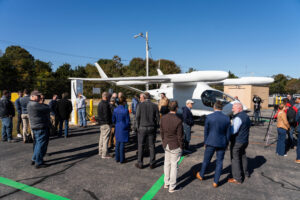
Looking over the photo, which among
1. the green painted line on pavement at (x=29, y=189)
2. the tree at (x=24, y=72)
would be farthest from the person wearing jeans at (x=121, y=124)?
the tree at (x=24, y=72)

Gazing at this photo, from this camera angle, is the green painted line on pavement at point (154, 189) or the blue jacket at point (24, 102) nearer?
the green painted line on pavement at point (154, 189)

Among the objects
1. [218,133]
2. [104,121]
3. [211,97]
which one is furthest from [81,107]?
[218,133]

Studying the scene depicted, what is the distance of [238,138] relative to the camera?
3.64 m

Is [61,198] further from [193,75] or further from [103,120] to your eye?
[193,75]

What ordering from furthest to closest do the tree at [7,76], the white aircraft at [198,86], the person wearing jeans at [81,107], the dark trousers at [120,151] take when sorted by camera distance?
the tree at [7,76]
the person wearing jeans at [81,107]
the white aircraft at [198,86]
the dark trousers at [120,151]

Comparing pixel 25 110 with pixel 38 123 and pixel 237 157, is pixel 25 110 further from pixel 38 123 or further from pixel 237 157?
pixel 237 157

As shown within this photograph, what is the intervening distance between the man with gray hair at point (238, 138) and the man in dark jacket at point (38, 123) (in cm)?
455

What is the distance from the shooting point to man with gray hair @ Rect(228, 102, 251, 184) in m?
3.58

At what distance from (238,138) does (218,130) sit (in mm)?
644

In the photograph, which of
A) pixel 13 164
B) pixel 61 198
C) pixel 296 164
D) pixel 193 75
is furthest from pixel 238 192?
pixel 193 75

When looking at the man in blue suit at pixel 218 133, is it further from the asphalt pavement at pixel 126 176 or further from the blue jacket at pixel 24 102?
the blue jacket at pixel 24 102

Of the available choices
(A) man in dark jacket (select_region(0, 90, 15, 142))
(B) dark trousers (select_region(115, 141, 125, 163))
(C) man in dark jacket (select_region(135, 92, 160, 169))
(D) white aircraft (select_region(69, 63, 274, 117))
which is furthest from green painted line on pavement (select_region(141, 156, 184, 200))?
(A) man in dark jacket (select_region(0, 90, 15, 142))

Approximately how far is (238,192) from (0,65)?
112 feet

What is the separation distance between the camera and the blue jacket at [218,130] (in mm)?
3348
